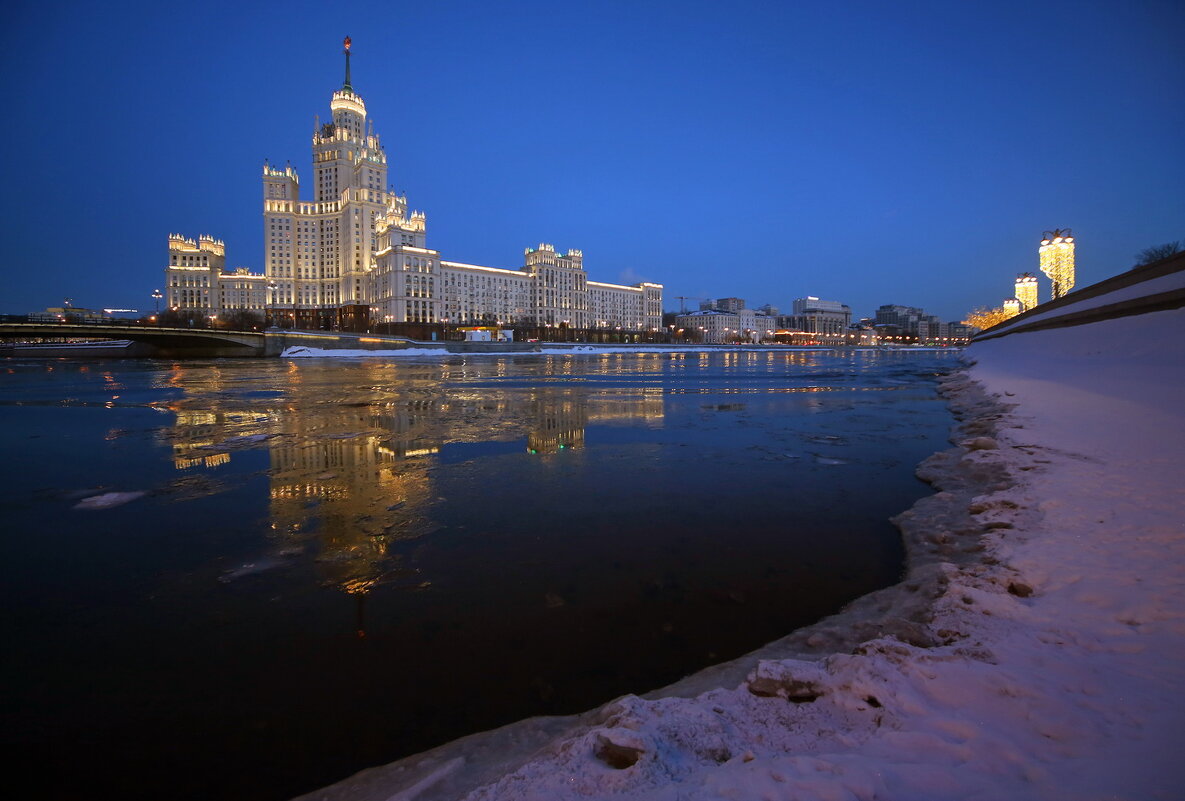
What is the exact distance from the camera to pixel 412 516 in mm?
6305

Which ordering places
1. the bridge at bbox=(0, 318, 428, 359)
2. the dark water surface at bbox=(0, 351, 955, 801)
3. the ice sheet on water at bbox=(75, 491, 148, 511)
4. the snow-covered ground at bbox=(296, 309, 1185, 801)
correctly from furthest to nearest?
the bridge at bbox=(0, 318, 428, 359) < the ice sheet on water at bbox=(75, 491, 148, 511) < the dark water surface at bbox=(0, 351, 955, 801) < the snow-covered ground at bbox=(296, 309, 1185, 801)

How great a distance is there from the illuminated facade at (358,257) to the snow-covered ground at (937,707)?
444ft

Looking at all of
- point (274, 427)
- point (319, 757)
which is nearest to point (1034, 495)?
point (319, 757)

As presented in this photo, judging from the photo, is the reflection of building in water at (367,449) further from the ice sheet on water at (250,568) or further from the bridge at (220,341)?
the bridge at (220,341)

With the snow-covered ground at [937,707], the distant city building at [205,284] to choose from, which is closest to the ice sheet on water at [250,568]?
the snow-covered ground at [937,707]

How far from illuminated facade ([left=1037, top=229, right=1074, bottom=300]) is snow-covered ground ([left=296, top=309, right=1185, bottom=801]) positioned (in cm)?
4125

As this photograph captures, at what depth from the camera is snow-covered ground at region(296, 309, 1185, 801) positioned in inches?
82.2

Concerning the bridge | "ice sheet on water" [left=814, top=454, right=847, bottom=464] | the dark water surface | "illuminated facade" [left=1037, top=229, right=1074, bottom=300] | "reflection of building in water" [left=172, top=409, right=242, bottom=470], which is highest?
"illuminated facade" [left=1037, top=229, right=1074, bottom=300]

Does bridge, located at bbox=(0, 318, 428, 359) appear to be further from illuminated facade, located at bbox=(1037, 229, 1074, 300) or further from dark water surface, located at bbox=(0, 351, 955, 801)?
illuminated facade, located at bbox=(1037, 229, 1074, 300)

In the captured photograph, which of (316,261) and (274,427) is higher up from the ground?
(316,261)

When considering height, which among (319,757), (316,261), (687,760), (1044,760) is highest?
(316,261)

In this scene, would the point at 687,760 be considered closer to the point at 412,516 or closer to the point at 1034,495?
the point at 412,516

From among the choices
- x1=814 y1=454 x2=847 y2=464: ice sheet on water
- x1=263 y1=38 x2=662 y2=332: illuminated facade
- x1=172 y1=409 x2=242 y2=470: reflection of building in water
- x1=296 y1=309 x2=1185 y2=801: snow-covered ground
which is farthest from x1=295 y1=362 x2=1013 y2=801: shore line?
x1=263 y1=38 x2=662 y2=332: illuminated facade

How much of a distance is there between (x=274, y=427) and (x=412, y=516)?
8.20 m
